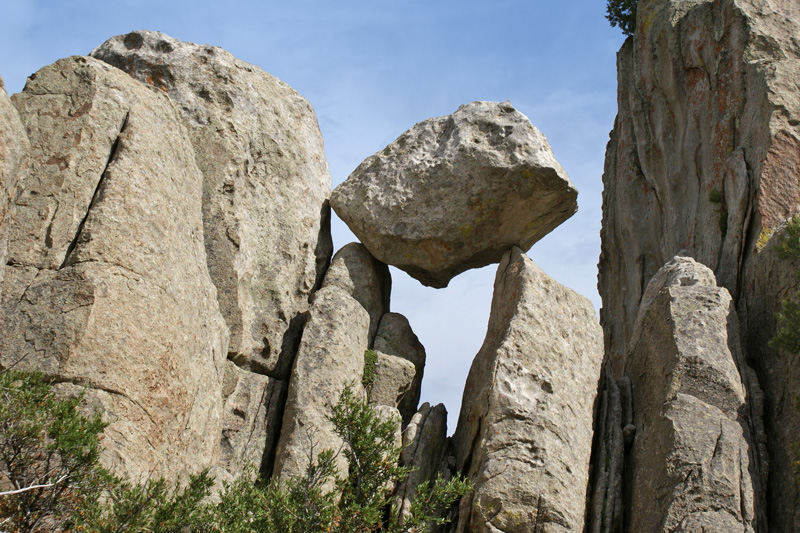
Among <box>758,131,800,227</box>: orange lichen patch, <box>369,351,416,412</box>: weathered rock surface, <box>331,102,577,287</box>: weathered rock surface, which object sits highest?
<box>758,131,800,227</box>: orange lichen patch

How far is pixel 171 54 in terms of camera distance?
20.1 metres

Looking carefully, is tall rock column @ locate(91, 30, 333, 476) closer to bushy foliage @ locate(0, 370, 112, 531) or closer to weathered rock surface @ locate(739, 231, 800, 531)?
bushy foliage @ locate(0, 370, 112, 531)

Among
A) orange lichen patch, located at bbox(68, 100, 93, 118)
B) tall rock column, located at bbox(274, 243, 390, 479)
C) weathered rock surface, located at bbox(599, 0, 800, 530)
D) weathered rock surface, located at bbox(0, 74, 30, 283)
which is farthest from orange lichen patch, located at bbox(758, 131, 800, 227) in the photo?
weathered rock surface, located at bbox(0, 74, 30, 283)

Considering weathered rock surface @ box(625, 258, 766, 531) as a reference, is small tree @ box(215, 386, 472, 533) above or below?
below

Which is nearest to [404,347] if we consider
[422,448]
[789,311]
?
[422,448]

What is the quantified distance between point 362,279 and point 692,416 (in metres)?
8.18

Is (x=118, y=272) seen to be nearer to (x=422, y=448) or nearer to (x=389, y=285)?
(x=422, y=448)

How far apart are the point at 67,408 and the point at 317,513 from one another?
141 inches

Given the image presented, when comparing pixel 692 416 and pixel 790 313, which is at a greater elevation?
pixel 790 313

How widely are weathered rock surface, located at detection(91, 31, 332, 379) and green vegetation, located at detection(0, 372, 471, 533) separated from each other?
5.74 metres

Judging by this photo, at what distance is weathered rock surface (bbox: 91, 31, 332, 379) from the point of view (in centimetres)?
1802

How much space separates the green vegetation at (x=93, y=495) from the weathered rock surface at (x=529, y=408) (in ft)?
7.50

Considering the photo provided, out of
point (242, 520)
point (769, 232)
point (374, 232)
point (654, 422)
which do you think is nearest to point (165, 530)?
point (242, 520)

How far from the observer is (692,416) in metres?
15.1
